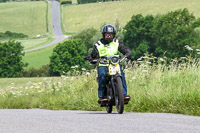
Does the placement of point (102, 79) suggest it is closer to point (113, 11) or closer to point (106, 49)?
point (106, 49)

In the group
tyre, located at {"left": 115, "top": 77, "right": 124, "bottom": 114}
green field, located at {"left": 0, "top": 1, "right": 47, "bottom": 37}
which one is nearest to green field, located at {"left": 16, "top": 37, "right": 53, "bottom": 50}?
green field, located at {"left": 0, "top": 1, "right": 47, "bottom": 37}

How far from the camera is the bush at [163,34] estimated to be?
8562 cm

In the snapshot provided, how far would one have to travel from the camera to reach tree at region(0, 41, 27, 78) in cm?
9844

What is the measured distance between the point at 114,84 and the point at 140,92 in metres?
1.21

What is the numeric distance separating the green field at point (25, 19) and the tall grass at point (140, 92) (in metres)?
124

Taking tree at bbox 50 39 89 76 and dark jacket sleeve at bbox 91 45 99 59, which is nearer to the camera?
dark jacket sleeve at bbox 91 45 99 59

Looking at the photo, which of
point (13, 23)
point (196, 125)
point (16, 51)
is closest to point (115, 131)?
point (196, 125)

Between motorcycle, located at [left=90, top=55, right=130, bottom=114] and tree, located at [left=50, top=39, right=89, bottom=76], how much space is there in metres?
86.4

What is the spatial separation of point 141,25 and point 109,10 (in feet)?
156

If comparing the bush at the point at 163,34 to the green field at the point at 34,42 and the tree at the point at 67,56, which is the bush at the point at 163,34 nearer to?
the tree at the point at 67,56

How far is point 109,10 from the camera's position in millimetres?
139250

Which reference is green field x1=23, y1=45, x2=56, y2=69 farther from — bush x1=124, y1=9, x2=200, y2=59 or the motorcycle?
the motorcycle

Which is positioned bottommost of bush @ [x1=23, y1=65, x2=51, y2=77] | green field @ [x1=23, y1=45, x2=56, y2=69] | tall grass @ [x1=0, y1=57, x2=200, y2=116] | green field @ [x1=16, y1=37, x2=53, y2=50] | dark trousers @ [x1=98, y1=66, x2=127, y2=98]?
bush @ [x1=23, y1=65, x2=51, y2=77]

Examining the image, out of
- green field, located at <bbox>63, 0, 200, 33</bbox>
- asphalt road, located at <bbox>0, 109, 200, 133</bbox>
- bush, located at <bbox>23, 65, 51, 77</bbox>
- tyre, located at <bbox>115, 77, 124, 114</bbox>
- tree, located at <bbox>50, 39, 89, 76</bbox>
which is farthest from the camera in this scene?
green field, located at <bbox>63, 0, 200, 33</bbox>
